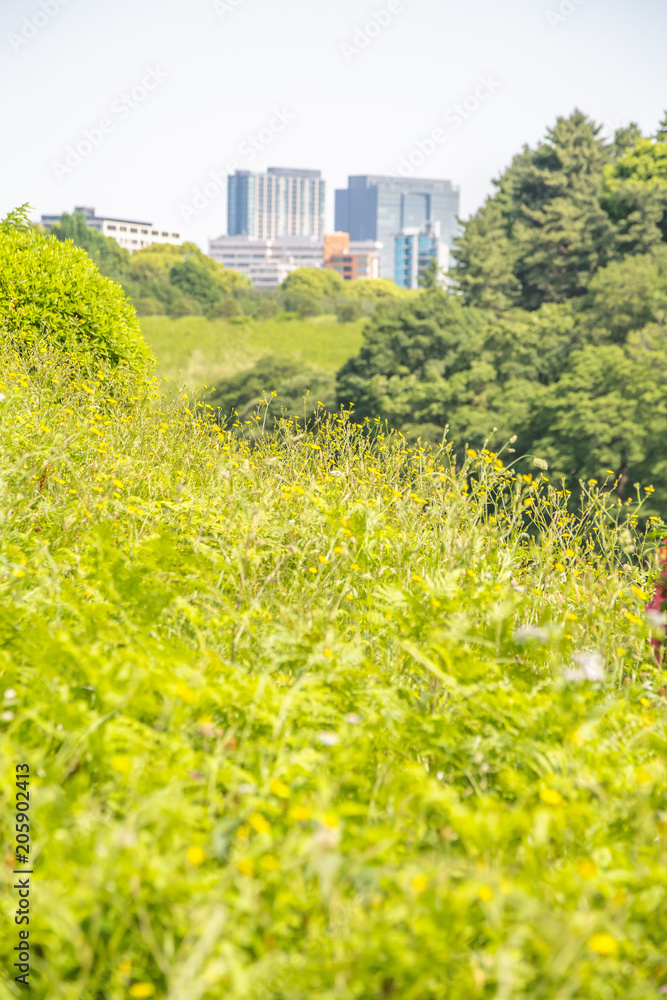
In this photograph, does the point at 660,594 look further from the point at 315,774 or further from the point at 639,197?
the point at 639,197

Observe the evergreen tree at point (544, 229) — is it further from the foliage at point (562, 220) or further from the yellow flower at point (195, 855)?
the yellow flower at point (195, 855)

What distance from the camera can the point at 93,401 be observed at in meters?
5.30

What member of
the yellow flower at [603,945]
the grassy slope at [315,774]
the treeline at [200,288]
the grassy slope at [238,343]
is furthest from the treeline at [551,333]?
the treeline at [200,288]

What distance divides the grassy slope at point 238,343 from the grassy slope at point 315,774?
40.3m

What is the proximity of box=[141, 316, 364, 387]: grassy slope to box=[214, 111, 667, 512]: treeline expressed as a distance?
9338mm

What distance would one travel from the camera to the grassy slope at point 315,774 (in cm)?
139

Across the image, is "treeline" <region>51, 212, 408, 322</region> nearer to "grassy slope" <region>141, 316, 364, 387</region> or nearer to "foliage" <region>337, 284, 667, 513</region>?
"grassy slope" <region>141, 316, 364, 387</region>

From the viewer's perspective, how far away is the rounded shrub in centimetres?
705

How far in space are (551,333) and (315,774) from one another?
1136 inches

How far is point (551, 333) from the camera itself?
28.8 m

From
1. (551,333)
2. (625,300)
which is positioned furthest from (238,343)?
(625,300)

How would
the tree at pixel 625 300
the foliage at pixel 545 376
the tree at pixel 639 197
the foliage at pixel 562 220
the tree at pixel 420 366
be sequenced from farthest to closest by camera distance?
the foliage at pixel 562 220
the tree at pixel 639 197
the tree at pixel 420 366
the tree at pixel 625 300
the foliage at pixel 545 376

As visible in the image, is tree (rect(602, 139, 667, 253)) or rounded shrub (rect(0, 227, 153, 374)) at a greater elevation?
tree (rect(602, 139, 667, 253))

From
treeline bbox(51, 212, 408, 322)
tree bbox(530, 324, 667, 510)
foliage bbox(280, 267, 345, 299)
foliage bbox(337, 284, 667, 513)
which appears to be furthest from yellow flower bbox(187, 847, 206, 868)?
foliage bbox(280, 267, 345, 299)
